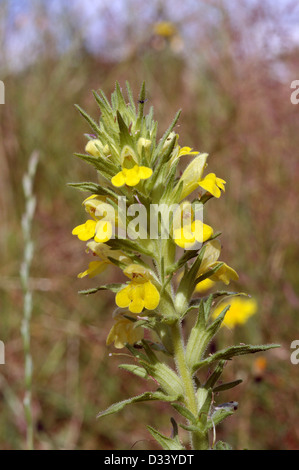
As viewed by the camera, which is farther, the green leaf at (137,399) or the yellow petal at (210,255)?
the yellow petal at (210,255)

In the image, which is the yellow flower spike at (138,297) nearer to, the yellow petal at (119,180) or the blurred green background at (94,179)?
the yellow petal at (119,180)

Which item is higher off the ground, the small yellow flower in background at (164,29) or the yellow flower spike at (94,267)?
the small yellow flower in background at (164,29)

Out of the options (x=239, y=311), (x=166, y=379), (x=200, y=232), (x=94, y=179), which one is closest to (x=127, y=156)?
(x=200, y=232)

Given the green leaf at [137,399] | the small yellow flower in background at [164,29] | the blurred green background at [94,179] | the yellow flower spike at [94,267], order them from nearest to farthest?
the green leaf at [137,399] < the yellow flower spike at [94,267] < the blurred green background at [94,179] < the small yellow flower in background at [164,29]

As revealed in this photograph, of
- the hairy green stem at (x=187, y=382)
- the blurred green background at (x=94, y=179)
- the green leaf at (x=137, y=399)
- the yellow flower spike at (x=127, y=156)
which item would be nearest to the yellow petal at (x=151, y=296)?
the hairy green stem at (x=187, y=382)

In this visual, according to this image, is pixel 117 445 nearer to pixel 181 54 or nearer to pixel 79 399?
pixel 79 399

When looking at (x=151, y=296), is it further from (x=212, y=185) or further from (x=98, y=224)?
(x=212, y=185)
